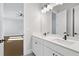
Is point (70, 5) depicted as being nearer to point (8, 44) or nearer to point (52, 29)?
point (52, 29)

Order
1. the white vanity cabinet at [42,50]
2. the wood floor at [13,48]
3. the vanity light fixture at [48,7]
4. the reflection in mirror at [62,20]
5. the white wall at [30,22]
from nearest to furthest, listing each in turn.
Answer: the white vanity cabinet at [42,50]
the reflection in mirror at [62,20]
the vanity light fixture at [48,7]
the wood floor at [13,48]
the white wall at [30,22]

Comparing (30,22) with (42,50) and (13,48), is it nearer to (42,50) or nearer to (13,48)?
(13,48)

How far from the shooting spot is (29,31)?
452cm

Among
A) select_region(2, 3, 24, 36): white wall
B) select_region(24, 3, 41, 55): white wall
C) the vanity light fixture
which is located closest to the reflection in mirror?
the vanity light fixture

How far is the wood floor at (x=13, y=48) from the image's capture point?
4280 millimetres

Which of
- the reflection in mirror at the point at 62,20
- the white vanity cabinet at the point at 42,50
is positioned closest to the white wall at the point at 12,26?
the reflection in mirror at the point at 62,20

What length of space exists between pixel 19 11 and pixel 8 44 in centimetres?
197

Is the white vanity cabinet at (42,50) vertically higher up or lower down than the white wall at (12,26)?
lower down

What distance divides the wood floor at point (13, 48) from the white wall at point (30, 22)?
24cm

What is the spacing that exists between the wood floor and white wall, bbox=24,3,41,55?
0.79ft

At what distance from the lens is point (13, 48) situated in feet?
14.4

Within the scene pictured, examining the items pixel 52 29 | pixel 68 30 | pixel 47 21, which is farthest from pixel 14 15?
pixel 68 30

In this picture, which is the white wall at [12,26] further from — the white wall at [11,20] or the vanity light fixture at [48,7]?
the vanity light fixture at [48,7]

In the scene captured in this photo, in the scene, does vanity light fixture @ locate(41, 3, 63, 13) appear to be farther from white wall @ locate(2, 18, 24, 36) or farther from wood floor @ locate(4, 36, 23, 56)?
white wall @ locate(2, 18, 24, 36)
